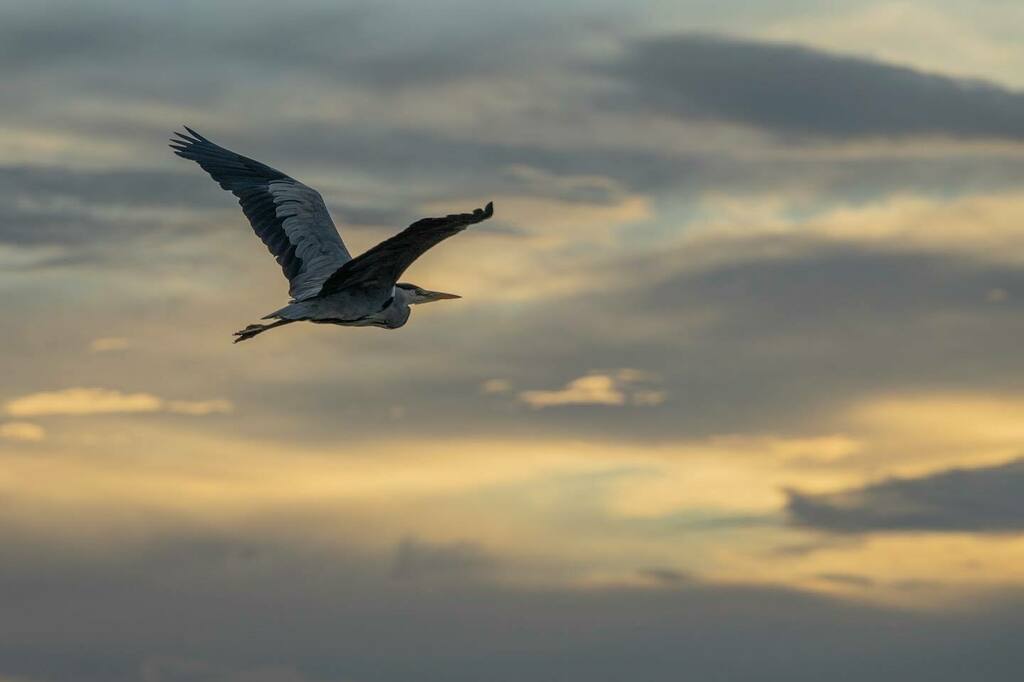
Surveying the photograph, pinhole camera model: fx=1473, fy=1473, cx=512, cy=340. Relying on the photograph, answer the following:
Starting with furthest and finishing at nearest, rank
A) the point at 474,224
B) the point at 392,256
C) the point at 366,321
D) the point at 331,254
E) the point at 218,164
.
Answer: the point at 218,164 < the point at 331,254 < the point at 366,321 < the point at 392,256 < the point at 474,224

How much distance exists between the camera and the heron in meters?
23.6

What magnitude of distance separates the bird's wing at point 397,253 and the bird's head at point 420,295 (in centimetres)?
269

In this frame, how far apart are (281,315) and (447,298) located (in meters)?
4.90

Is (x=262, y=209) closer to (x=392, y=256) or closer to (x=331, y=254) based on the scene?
(x=331, y=254)

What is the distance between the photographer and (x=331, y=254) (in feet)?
97.3

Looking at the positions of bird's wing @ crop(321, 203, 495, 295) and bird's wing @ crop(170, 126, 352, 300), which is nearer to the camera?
A: bird's wing @ crop(321, 203, 495, 295)


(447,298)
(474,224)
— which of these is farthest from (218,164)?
(474,224)

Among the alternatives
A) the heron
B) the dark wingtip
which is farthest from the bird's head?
the dark wingtip

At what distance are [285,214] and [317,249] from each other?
4.58 ft

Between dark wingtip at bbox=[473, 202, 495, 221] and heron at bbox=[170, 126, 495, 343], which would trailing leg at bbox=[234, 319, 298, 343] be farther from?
dark wingtip at bbox=[473, 202, 495, 221]

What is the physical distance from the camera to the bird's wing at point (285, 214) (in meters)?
29.3

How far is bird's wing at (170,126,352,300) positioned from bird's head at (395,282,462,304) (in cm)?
150

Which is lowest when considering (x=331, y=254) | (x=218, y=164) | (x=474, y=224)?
(x=474, y=224)

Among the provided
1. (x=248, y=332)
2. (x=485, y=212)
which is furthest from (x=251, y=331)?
(x=485, y=212)
